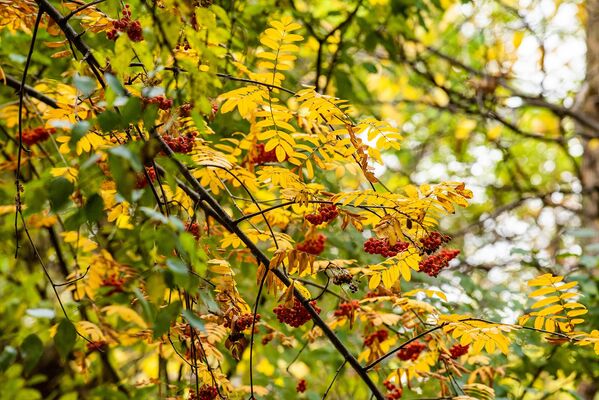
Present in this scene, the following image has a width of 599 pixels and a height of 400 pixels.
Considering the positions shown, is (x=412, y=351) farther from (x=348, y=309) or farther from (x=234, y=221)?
(x=234, y=221)

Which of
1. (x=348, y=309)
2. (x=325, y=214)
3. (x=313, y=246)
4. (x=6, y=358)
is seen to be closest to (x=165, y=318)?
(x=325, y=214)

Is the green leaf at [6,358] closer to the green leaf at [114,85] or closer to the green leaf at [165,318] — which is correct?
the green leaf at [165,318]

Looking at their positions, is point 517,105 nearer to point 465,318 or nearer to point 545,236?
point 545,236

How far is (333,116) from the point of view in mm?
2217

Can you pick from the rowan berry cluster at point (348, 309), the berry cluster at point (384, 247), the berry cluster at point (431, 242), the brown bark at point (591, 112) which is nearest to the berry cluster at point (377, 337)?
the rowan berry cluster at point (348, 309)

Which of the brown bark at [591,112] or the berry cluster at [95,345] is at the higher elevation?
the brown bark at [591,112]

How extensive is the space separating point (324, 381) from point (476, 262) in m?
1.55

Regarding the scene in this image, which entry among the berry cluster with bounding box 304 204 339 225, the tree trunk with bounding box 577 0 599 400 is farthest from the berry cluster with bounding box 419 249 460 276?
the tree trunk with bounding box 577 0 599 400

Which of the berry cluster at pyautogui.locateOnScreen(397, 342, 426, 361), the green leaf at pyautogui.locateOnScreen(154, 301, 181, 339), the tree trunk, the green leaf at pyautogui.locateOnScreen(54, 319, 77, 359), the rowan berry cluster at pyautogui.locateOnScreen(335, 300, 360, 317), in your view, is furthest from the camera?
the tree trunk

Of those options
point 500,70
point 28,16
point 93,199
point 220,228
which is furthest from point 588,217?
point 93,199

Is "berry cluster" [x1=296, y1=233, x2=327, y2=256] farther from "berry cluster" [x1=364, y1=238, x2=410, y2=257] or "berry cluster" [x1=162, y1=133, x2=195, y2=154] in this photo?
"berry cluster" [x1=162, y1=133, x2=195, y2=154]

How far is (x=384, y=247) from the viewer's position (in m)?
2.22

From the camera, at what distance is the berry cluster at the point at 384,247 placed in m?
2.15

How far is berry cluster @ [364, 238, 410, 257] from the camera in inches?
84.8
